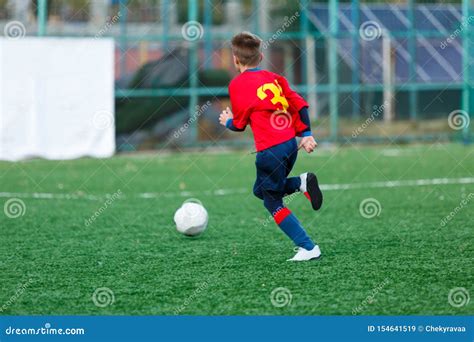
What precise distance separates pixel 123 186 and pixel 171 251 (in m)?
4.50

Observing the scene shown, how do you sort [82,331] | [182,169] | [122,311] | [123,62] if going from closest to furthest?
[82,331] < [122,311] < [182,169] < [123,62]

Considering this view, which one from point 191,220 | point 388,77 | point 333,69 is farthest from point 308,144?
point 388,77

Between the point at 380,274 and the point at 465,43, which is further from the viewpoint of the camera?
the point at 465,43

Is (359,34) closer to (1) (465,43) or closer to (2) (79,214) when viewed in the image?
(1) (465,43)

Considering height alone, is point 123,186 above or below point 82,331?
above

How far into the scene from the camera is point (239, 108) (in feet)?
17.2

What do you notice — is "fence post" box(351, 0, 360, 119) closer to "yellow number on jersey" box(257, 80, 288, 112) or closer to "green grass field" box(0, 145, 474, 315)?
"green grass field" box(0, 145, 474, 315)

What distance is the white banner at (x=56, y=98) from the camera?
13656 millimetres

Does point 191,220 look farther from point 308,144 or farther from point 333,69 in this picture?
point 333,69

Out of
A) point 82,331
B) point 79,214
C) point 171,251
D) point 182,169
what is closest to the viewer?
point 82,331

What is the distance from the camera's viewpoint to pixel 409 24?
54.0 feet

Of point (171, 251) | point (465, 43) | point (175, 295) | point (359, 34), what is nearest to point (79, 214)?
point (171, 251)

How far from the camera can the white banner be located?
44.8 feet

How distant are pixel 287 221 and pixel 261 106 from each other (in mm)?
688
